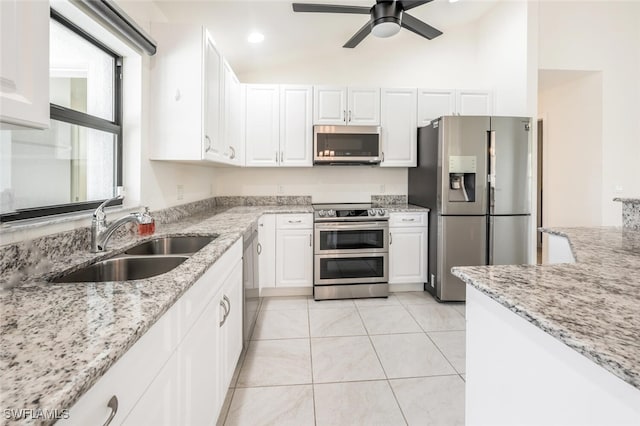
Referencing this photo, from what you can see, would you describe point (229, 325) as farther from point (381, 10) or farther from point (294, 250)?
point (381, 10)

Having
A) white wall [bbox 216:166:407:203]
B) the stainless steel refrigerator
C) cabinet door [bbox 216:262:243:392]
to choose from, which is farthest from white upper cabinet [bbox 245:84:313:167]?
cabinet door [bbox 216:262:243:392]

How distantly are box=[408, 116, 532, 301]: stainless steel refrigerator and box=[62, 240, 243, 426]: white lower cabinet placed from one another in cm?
218

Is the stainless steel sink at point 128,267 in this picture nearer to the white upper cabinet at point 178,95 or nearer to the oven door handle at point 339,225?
the white upper cabinet at point 178,95

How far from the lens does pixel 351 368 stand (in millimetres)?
1966

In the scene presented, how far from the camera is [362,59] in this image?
375 cm

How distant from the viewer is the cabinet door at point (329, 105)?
3371 mm

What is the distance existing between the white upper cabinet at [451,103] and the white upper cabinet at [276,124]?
1290 millimetres

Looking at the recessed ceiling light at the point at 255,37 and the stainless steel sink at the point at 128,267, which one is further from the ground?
the recessed ceiling light at the point at 255,37

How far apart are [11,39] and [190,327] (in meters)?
0.92

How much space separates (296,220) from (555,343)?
2.61 meters

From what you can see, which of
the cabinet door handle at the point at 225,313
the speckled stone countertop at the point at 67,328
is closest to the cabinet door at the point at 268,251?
the cabinet door handle at the point at 225,313

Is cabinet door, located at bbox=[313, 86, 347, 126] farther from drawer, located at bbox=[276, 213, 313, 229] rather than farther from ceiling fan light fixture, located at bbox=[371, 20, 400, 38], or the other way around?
drawer, located at bbox=[276, 213, 313, 229]

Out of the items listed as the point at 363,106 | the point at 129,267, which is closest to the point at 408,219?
the point at 363,106

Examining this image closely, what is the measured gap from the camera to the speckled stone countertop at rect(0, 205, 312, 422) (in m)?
0.48
